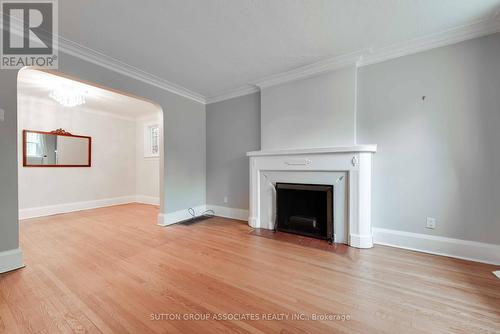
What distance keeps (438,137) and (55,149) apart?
6.83m

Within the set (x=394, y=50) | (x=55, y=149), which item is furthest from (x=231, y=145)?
(x=55, y=149)

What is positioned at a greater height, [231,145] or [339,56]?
[339,56]

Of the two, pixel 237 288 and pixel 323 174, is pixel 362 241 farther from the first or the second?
pixel 237 288

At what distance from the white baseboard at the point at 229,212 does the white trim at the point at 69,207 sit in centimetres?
293

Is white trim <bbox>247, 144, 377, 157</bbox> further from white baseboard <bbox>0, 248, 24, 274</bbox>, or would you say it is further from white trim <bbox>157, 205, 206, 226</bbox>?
white baseboard <bbox>0, 248, 24, 274</bbox>

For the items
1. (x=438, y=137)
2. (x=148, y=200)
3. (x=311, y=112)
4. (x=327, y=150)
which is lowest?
(x=148, y=200)

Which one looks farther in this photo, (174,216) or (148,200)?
(148,200)

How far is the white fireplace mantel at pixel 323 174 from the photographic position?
2.50 metres

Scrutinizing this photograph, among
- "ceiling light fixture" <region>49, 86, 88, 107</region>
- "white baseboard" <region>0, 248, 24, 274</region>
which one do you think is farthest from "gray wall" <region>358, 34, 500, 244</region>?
"ceiling light fixture" <region>49, 86, 88, 107</region>

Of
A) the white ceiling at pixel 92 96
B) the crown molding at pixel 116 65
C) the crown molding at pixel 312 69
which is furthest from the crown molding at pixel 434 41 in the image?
the white ceiling at pixel 92 96

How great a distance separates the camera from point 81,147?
4.73 meters

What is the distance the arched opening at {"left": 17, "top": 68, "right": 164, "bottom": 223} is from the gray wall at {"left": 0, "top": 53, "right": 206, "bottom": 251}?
164 mm

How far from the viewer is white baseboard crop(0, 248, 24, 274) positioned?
1.91m

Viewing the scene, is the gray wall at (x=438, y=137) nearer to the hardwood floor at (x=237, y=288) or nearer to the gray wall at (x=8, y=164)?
the hardwood floor at (x=237, y=288)
